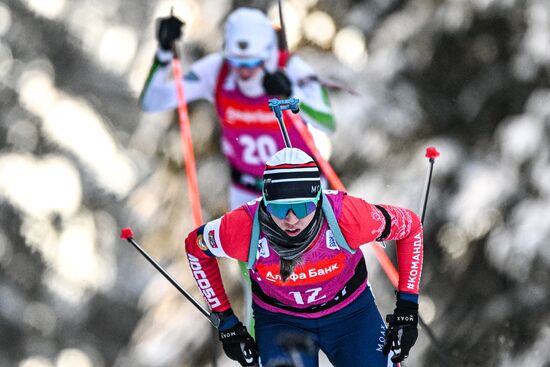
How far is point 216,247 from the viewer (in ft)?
11.0

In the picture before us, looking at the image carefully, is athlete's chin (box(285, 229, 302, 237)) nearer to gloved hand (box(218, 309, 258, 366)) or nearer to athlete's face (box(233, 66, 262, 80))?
gloved hand (box(218, 309, 258, 366))

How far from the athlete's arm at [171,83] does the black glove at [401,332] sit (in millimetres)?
1932

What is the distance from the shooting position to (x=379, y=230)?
10.8 feet

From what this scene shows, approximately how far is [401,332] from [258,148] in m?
1.63

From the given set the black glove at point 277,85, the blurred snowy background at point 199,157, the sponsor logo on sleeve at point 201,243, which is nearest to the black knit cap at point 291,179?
the sponsor logo on sleeve at point 201,243

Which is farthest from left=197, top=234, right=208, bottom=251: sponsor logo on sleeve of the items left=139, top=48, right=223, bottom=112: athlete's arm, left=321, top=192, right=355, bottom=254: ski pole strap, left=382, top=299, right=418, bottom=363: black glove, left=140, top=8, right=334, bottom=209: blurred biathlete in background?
left=139, top=48, right=223, bottom=112: athlete's arm

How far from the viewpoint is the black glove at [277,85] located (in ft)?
15.2

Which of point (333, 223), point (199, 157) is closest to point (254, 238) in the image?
point (333, 223)

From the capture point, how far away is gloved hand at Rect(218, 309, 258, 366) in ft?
11.4

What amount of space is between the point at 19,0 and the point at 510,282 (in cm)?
385

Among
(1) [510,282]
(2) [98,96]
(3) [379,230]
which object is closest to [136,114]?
(2) [98,96]

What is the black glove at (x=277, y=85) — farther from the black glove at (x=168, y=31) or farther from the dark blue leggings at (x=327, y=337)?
the dark blue leggings at (x=327, y=337)

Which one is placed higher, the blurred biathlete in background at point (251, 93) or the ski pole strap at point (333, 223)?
Result: the ski pole strap at point (333, 223)

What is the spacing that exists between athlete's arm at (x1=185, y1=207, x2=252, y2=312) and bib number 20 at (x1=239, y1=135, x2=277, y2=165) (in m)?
1.31
